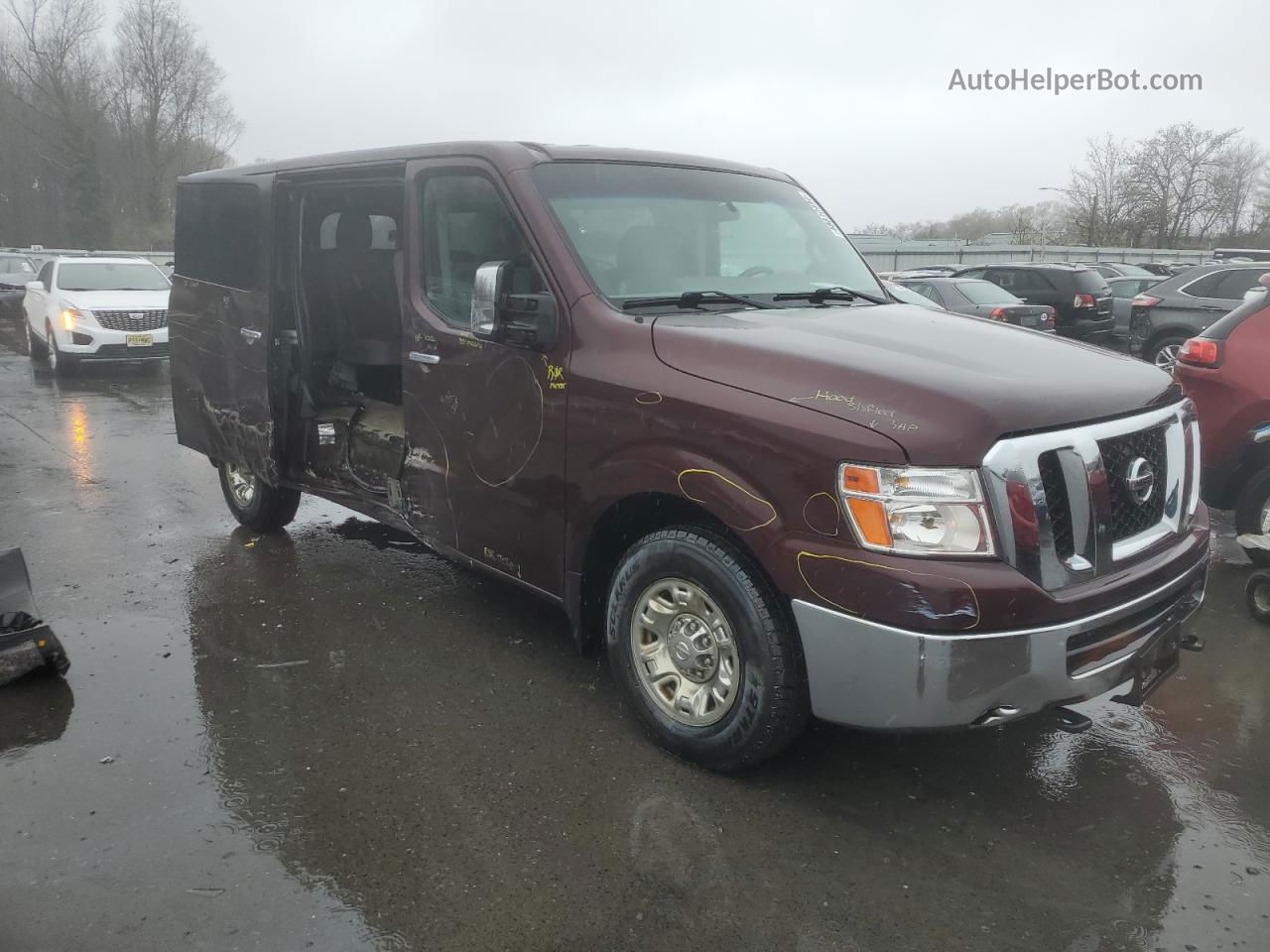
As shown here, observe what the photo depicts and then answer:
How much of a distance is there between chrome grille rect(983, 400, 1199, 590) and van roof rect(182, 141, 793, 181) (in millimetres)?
2191

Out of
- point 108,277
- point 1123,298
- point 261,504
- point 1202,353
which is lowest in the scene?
point 261,504

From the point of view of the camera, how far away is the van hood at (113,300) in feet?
46.5

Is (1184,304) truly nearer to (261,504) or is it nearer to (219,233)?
(261,504)

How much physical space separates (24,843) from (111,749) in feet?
Result: 1.95

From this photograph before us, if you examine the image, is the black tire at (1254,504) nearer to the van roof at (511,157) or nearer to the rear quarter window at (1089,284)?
the van roof at (511,157)

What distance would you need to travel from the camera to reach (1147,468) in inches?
126

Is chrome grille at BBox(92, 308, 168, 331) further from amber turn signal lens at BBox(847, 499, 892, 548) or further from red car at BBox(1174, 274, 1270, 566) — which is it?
amber turn signal lens at BBox(847, 499, 892, 548)

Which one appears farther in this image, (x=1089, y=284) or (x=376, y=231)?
(x=1089, y=284)

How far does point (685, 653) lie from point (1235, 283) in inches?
505

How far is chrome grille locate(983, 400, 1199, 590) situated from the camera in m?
2.78

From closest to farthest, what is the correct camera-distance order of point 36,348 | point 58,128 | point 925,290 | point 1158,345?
point 1158,345 → point 925,290 → point 36,348 → point 58,128

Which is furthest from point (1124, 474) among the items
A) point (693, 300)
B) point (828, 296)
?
point (693, 300)

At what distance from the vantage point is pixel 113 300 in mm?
14477

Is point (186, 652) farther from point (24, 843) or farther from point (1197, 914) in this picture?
point (1197, 914)
